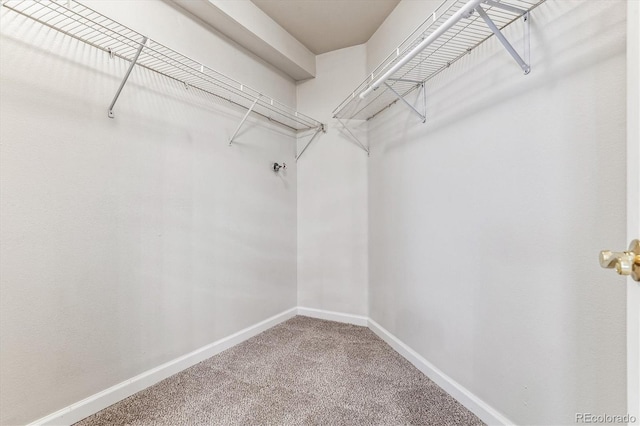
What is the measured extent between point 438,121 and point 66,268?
210 cm

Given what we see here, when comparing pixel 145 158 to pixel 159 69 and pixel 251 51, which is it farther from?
pixel 251 51

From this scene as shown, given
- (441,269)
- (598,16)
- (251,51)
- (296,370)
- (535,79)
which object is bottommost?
(296,370)

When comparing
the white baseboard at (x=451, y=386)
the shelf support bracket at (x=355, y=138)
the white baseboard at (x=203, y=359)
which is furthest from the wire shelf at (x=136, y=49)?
the white baseboard at (x=451, y=386)

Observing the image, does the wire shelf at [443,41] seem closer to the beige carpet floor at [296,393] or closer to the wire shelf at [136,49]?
the wire shelf at [136,49]

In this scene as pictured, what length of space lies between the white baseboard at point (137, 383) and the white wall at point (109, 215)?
0.04m

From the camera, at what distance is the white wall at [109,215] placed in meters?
1.21

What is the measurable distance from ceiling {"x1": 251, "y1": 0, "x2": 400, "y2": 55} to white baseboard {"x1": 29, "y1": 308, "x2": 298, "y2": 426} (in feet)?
8.33

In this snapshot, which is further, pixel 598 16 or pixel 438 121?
pixel 438 121
